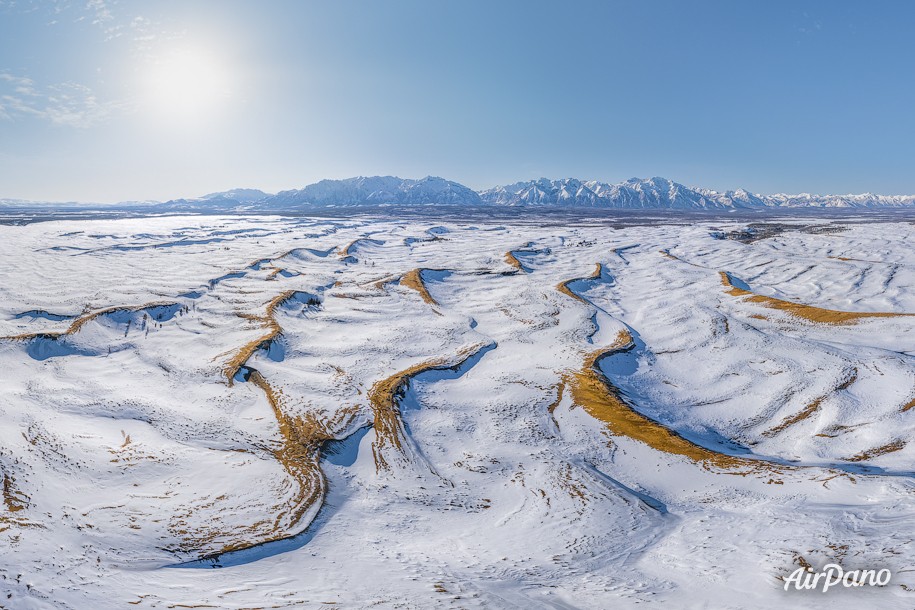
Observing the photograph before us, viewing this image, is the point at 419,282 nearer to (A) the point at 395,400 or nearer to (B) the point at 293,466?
(A) the point at 395,400

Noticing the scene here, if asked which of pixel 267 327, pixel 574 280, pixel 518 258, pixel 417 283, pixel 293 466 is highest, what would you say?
pixel 518 258

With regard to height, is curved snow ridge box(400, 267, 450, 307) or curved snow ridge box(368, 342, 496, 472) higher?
curved snow ridge box(400, 267, 450, 307)

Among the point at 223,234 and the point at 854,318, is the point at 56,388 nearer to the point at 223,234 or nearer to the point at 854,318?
the point at 854,318

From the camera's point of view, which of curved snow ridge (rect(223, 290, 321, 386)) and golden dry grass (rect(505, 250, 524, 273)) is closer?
curved snow ridge (rect(223, 290, 321, 386))

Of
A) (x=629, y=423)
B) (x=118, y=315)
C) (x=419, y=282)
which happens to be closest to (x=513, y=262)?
(x=419, y=282)

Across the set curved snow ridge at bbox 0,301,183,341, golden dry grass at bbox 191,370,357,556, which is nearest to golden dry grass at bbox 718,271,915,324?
golden dry grass at bbox 191,370,357,556

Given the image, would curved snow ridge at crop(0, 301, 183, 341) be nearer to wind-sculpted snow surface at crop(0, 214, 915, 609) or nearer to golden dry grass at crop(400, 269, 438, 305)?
wind-sculpted snow surface at crop(0, 214, 915, 609)
